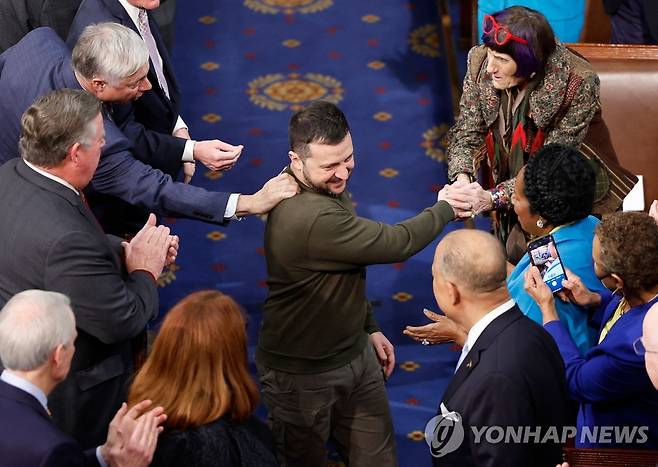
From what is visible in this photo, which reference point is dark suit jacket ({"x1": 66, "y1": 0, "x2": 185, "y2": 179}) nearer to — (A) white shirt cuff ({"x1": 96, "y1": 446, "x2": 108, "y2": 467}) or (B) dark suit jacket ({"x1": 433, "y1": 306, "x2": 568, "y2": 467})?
(A) white shirt cuff ({"x1": 96, "y1": 446, "x2": 108, "y2": 467})

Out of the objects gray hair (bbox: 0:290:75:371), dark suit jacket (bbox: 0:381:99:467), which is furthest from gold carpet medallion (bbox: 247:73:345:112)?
dark suit jacket (bbox: 0:381:99:467)

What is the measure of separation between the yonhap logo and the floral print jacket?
48.0 inches

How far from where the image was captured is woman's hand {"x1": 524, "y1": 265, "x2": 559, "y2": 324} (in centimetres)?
313

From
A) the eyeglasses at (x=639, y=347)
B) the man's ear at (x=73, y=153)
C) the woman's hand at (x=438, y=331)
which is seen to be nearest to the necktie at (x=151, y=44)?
the man's ear at (x=73, y=153)

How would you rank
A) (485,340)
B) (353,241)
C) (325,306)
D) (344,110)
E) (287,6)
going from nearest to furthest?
(485,340) < (353,241) < (325,306) < (344,110) < (287,6)

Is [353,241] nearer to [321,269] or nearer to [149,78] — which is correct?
[321,269]

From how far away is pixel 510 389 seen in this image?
8.50 ft

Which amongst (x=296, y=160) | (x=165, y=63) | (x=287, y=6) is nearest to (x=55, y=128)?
(x=296, y=160)

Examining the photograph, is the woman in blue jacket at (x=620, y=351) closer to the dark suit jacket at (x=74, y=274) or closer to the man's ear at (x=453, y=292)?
the man's ear at (x=453, y=292)

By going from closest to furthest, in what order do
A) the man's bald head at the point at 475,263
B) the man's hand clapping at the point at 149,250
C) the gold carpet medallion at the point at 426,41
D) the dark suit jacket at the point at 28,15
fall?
the man's bald head at the point at 475,263
the man's hand clapping at the point at 149,250
the dark suit jacket at the point at 28,15
the gold carpet medallion at the point at 426,41

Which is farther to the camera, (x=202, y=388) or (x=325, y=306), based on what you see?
(x=325, y=306)

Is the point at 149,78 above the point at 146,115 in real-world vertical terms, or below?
above

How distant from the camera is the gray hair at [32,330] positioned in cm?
248

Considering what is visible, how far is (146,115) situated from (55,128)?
1.13 metres
